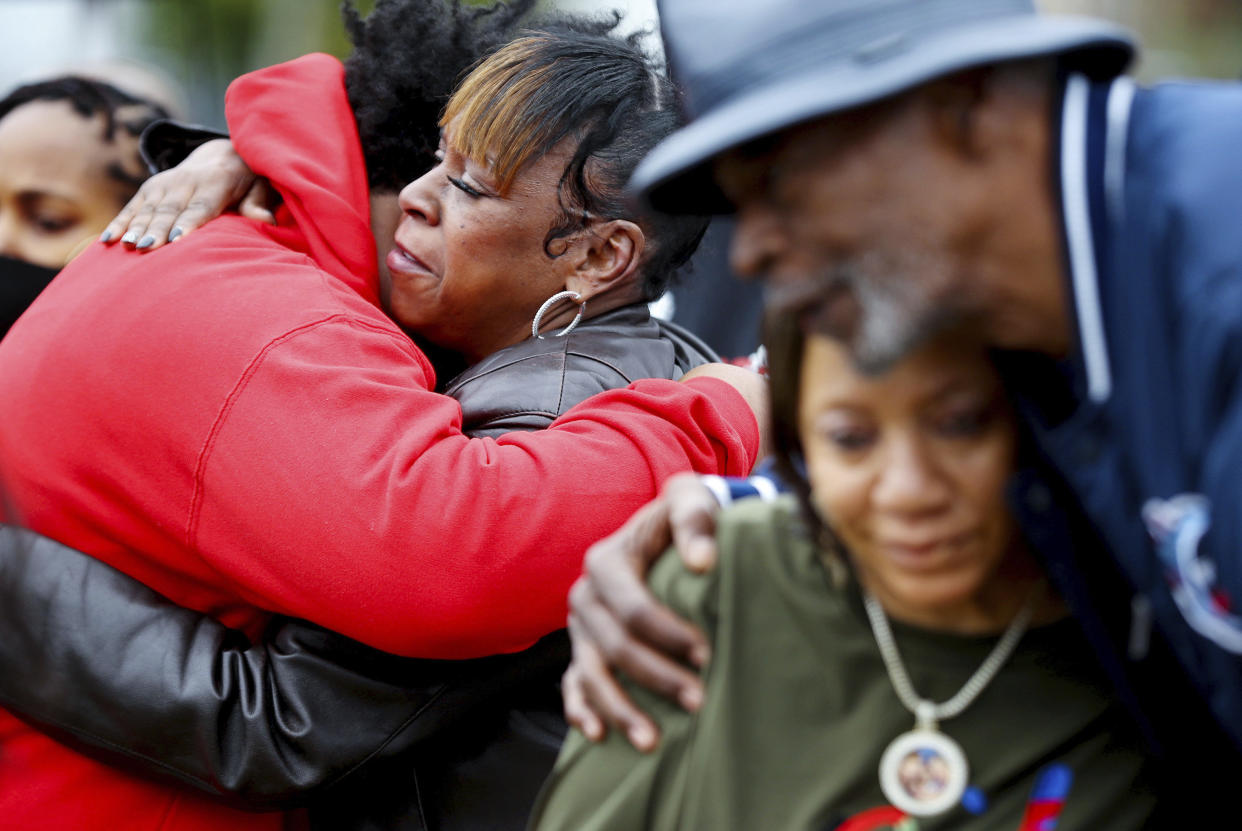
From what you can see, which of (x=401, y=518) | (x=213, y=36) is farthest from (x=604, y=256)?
(x=213, y=36)

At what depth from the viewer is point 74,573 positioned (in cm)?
213

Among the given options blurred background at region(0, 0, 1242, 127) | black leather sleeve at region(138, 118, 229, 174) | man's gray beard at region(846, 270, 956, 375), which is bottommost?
blurred background at region(0, 0, 1242, 127)

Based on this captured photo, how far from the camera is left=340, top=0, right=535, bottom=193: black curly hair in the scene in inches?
109

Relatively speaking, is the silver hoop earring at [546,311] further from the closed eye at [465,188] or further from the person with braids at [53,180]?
the person with braids at [53,180]

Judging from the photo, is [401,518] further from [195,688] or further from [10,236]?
[10,236]

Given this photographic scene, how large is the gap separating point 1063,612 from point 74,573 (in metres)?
1.50

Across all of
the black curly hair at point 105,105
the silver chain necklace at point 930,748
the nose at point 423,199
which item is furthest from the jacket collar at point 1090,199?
the black curly hair at point 105,105

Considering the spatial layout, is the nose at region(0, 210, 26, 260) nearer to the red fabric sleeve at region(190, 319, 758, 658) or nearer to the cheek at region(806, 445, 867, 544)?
the red fabric sleeve at region(190, 319, 758, 658)

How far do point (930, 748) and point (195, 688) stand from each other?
1.17 meters

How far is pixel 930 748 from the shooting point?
1.51 metres

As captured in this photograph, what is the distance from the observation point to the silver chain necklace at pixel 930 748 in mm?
1499

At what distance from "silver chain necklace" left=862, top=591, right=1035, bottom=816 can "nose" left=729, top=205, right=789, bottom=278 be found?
49 centimetres

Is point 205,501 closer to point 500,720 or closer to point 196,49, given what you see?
point 500,720

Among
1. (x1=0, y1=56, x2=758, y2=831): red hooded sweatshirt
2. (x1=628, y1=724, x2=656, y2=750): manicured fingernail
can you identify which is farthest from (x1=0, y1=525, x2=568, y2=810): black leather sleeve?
(x1=628, y1=724, x2=656, y2=750): manicured fingernail
